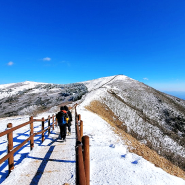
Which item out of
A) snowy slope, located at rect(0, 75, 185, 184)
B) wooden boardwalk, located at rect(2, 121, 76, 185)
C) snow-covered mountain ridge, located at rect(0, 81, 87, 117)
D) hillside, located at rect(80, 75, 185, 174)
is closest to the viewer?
wooden boardwalk, located at rect(2, 121, 76, 185)


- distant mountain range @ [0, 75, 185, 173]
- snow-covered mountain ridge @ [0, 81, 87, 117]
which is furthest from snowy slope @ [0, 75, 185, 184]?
snow-covered mountain ridge @ [0, 81, 87, 117]

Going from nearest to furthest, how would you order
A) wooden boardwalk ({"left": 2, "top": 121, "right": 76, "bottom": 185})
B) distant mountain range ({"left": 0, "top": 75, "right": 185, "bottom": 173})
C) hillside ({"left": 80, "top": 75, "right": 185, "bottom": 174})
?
1. wooden boardwalk ({"left": 2, "top": 121, "right": 76, "bottom": 185})
2. hillside ({"left": 80, "top": 75, "right": 185, "bottom": 174})
3. distant mountain range ({"left": 0, "top": 75, "right": 185, "bottom": 173})

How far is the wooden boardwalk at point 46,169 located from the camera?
4.34m

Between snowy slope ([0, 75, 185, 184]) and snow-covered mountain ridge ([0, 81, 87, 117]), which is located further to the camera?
snow-covered mountain ridge ([0, 81, 87, 117])

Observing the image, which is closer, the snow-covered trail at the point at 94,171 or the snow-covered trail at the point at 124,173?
the snow-covered trail at the point at 94,171

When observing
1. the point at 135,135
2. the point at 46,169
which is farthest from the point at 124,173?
the point at 135,135

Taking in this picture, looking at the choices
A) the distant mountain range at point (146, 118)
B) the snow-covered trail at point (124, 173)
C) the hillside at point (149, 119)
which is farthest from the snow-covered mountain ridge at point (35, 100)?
the snow-covered trail at point (124, 173)

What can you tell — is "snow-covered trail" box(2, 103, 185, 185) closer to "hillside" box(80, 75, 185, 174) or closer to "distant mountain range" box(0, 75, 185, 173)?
"hillside" box(80, 75, 185, 174)

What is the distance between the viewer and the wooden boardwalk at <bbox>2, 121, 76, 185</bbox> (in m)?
4.34

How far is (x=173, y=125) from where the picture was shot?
31.3 m

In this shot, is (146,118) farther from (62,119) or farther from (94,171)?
(94,171)

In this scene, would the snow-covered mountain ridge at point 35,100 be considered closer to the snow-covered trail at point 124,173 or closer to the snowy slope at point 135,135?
the snowy slope at point 135,135

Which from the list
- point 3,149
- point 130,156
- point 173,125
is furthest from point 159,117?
point 3,149

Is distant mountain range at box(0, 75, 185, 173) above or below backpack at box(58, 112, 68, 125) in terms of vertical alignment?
below
